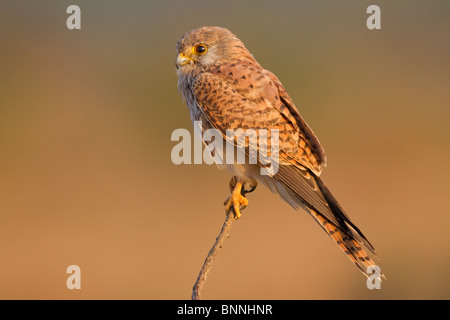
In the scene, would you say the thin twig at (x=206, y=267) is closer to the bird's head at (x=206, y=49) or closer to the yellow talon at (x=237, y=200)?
the yellow talon at (x=237, y=200)

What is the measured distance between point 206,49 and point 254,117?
605 millimetres

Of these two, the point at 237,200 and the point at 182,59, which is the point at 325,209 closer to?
the point at 237,200

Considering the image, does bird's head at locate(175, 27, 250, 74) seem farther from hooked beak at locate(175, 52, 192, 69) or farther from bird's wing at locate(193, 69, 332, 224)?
bird's wing at locate(193, 69, 332, 224)

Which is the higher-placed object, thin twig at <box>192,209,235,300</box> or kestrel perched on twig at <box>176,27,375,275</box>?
kestrel perched on twig at <box>176,27,375,275</box>

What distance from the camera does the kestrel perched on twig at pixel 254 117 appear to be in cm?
305

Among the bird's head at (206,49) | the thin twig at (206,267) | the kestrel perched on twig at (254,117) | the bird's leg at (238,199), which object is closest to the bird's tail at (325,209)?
the kestrel perched on twig at (254,117)

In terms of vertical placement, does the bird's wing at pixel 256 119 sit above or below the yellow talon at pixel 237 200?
above

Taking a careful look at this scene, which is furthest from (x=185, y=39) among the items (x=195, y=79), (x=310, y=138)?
(x=310, y=138)

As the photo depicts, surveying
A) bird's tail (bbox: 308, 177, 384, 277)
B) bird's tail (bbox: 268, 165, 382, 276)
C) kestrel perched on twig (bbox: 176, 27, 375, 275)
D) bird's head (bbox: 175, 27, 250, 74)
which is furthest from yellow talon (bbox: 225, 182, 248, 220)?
bird's head (bbox: 175, 27, 250, 74)

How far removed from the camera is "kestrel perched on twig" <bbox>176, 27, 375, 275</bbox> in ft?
10.0

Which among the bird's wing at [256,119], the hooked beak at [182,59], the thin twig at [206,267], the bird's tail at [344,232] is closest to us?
the thin twig at [206,267]

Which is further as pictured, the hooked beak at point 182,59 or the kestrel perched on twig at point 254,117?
the hooked beak at point 182,59

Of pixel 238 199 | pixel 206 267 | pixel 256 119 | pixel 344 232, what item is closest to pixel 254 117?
pixel 256 119

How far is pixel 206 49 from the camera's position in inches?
140
